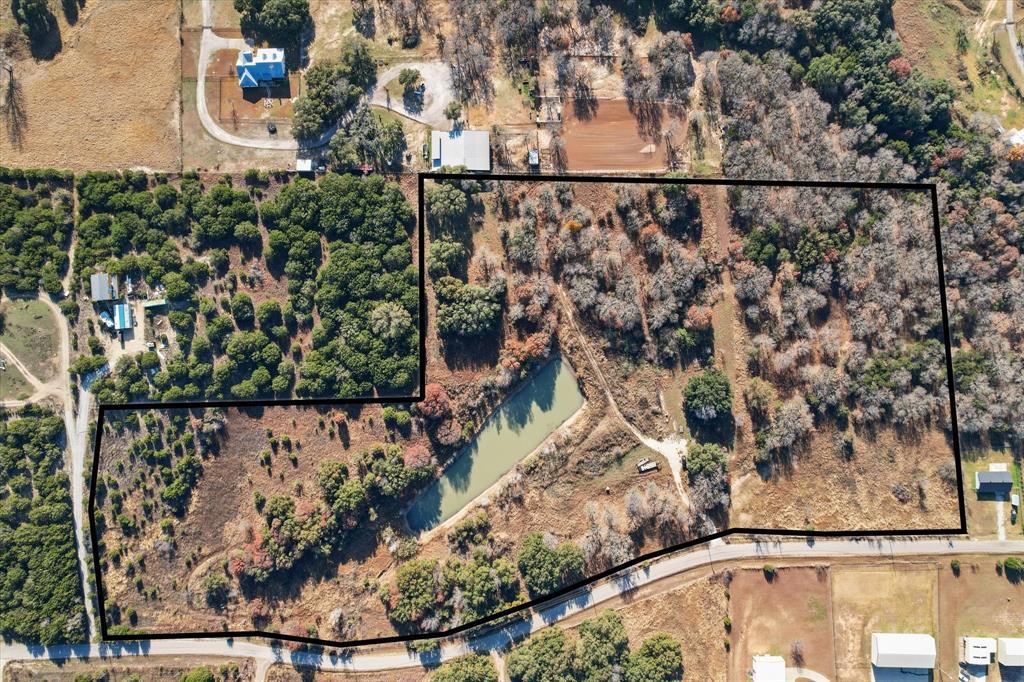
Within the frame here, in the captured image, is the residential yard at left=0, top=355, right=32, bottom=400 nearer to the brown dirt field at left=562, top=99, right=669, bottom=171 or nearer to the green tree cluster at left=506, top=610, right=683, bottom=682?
the green tree cluster at left=506, top=610, right=683, bottom=682

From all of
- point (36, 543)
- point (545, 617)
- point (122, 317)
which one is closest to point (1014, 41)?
point (545, 617)

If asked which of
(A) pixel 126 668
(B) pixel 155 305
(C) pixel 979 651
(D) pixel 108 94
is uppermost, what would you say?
(D) pixel 108 94

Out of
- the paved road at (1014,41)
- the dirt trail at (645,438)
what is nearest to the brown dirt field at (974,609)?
the dirt trail at (645,438)

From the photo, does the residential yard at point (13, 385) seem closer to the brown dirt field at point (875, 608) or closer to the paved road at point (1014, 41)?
the brown dirt field at point (875, 608)

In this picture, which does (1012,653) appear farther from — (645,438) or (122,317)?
(122,317)

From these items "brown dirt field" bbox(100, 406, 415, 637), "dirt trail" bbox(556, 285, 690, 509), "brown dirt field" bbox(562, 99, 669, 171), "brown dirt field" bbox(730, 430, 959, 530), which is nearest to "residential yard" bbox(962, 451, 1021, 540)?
"brown dirt field" bbox(730, 430, 959, 530)
